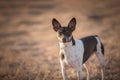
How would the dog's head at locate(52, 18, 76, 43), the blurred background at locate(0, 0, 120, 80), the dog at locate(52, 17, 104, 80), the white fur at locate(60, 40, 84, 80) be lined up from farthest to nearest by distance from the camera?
1. the blurred background at locate(0, 0, 120, 80)
2. the white fur at locate(60, 40, 84, 80)
3. the dog at locate(52, 17, 104, 80)
4. the dog's head at locate(52, 18, 76, 43)

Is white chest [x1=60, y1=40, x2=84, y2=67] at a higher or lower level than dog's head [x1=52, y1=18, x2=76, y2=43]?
lower

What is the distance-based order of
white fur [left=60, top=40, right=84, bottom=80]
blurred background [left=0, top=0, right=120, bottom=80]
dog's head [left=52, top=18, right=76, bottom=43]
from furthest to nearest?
blurred background [left=0, top=0, right=120, bottom=80]
white fur [left=60, top=40, right=84, bottom=80]
dog's head [left=52, top=18, right=76, bottom=43]

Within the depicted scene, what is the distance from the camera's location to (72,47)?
11.1 meters

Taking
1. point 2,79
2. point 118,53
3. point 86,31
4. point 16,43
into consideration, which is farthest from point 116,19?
point 2,79

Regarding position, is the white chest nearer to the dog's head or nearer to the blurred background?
the dog's head

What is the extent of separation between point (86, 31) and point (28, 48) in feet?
15.4

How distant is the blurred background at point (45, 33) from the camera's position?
1400 centimetres

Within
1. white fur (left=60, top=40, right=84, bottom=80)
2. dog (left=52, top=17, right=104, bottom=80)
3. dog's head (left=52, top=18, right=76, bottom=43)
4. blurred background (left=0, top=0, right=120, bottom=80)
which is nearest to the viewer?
dog's head (left=52, top=18, right=76, bottom=43)

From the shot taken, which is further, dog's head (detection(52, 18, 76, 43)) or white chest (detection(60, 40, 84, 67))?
white chest (detection(60, 40, 84, 67))

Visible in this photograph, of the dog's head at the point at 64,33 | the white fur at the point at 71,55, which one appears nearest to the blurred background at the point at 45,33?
the white fur at the point at 71,55

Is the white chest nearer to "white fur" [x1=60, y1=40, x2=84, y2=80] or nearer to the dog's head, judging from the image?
"white fur" [x1=60, y1=40, x2=84, y2=80]

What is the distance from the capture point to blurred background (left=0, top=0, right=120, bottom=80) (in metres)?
14.0

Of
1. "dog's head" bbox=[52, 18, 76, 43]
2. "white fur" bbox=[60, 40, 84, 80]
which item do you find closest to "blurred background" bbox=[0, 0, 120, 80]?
"white fur" bbox=[60, 40, 84, 80]

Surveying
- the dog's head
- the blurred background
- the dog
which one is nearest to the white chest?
the dog
